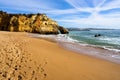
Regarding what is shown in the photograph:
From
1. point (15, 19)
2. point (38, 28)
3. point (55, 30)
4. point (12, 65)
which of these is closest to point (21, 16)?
point (15, 19)

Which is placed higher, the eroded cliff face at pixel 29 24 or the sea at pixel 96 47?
the eroded cliff face at pixel 29 24

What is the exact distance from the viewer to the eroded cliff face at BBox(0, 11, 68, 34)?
2233 inches

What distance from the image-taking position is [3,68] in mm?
6125

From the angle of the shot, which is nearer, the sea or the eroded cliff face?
the sea

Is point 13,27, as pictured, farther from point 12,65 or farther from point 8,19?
point 12,65

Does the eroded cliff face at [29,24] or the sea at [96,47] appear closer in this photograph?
the sea at [96,47]

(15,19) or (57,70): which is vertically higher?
(15,19)

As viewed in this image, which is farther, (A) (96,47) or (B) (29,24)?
(B) (29,24)

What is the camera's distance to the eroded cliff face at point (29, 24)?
56719 millimetres

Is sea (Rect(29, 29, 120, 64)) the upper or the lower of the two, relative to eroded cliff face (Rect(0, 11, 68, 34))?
lower

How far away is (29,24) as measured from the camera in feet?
191

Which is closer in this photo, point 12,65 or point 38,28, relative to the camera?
point 12,65

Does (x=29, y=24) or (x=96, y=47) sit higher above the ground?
(x=29, y=24)

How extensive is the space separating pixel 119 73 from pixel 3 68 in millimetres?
4926
